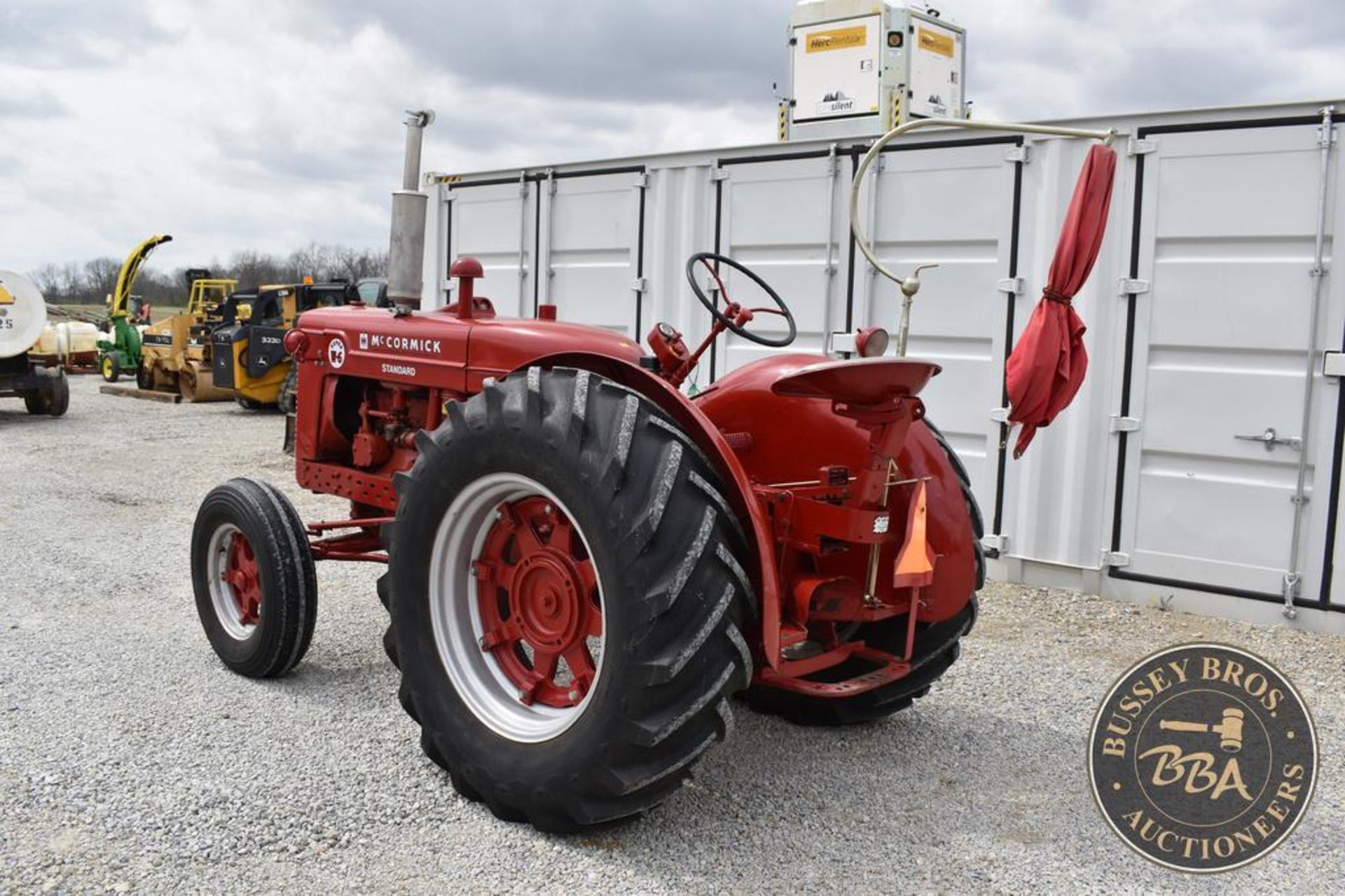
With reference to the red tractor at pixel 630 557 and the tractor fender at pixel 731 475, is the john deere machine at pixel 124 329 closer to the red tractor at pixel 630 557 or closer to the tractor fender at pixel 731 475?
the red tractor at pixel 630 557

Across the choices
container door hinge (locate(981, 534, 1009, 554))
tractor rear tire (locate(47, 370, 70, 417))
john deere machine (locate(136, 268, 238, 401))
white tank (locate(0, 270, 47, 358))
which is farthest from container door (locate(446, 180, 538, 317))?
john deere machine (locate(136, 268, 238, 401))

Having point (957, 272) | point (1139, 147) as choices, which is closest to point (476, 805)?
point (957, 272)

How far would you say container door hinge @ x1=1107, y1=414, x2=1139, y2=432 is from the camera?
5551mm

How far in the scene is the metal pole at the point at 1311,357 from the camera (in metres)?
5.07

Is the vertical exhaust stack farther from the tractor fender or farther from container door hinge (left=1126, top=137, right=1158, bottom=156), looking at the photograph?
container door hinge (left=1126, top=137, right=1158, bottom=156)

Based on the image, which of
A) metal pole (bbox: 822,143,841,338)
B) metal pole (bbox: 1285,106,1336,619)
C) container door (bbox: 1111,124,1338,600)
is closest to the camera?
metal pole (bbox: 1285,106,1336,619)

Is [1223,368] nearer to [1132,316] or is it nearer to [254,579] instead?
[1132,316]

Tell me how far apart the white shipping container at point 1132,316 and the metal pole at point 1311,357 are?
12mm

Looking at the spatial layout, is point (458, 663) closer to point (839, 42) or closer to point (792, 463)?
point (792, 463)

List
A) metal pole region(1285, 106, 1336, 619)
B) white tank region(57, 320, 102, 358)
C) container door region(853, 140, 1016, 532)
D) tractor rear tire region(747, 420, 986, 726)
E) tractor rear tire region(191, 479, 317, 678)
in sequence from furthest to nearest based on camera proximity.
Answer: white tank region(57, 320, 102, 358)
container door region(853, 140, 1016, 532)
metal pole region(1285, 106, 1336, 619)
tractor rear tire region(191, 479, 317, 678)
tractor rear tire region(747, 420, 986, 726)

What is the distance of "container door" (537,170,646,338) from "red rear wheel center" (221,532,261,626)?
335cm

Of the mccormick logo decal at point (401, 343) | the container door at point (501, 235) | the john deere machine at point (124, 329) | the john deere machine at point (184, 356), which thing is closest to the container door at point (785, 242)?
the container door at point (501, 235)

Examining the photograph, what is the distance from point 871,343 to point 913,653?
983 mm

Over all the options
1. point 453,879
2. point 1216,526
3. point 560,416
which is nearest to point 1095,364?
point 1216,526
